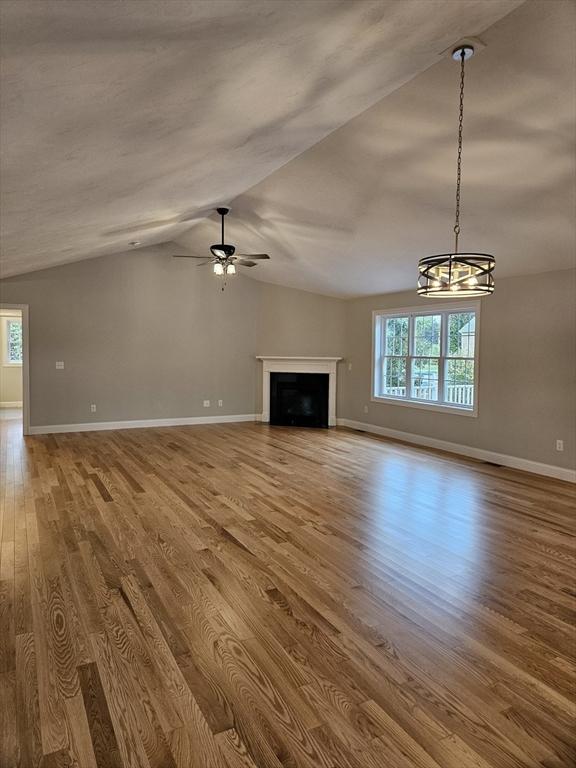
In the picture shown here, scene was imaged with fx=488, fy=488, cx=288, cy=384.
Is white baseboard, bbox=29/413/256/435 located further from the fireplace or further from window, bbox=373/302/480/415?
window, bbox=373/302/480/415

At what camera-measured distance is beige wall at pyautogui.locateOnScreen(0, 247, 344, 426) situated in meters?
8.02

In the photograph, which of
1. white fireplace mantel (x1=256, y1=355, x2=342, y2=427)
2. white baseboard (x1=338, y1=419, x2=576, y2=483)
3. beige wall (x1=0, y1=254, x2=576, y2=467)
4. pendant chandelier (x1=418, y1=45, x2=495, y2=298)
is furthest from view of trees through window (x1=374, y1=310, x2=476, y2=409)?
pendant chandelier (x1=418, y1=45, x2=495, y2=298)

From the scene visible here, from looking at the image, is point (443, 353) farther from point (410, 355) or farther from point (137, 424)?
point (137, 424)

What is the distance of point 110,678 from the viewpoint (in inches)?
85.5

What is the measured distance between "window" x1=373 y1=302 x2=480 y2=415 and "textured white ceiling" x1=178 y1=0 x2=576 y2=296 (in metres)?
0.80

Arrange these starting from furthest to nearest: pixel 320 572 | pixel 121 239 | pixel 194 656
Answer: pixel 121 239 → pixel 320 572 → pixel 194 656

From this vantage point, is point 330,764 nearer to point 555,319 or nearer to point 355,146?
point 355,146

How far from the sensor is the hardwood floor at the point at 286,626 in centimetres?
184

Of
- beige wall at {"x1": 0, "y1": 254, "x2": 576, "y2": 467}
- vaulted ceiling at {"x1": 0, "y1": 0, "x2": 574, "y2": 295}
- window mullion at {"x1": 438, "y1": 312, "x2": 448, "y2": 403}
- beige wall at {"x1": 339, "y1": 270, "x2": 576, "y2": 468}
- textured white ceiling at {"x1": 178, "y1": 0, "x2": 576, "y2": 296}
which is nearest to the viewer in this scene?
vaulted ceiling at {"x1": 0, "y1": 0, "x2": 574, "y2": 295}

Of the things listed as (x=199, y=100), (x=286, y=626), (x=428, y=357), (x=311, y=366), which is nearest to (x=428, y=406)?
(x=428, y=357)

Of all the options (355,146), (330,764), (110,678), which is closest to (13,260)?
(355,146)

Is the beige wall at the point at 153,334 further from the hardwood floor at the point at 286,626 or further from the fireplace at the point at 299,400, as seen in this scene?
the hardwood floor at the point at 286,626

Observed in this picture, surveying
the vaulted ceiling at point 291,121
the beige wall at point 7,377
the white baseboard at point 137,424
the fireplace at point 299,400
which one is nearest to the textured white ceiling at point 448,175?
the vaulted ceiling at point 291,121

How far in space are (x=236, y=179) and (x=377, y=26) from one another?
101 inches
